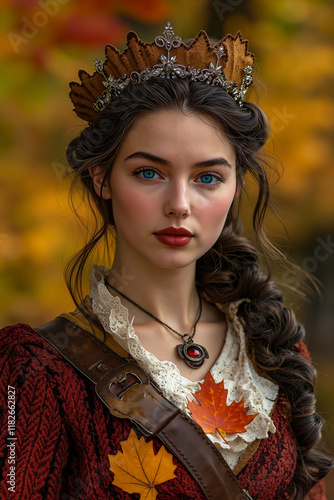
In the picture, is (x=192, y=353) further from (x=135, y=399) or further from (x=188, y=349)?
(x=135, y=399)

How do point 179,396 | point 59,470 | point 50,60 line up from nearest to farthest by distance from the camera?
point 59,470, point 179,396, point 50,60

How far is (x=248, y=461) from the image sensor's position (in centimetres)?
194

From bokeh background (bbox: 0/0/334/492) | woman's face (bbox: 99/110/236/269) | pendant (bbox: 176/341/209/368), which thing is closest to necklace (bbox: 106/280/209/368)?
pendant (bbox: 176/341/209/368)

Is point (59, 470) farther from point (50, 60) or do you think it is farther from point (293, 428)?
point (50, 60)

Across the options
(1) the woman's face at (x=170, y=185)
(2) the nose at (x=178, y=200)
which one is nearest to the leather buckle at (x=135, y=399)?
(1) the woman's face at (x=170, y=185)

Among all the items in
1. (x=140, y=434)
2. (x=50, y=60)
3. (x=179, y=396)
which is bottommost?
(x=140, y=434)

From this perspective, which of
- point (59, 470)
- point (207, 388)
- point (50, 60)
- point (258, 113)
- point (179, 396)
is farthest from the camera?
point (50, 60)

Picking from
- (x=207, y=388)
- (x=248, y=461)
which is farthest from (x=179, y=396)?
(x=248, y=461)

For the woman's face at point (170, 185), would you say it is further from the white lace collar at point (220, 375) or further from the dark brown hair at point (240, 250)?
the white lace collar at point (220, 375)

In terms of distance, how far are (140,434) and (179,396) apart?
0.15 m

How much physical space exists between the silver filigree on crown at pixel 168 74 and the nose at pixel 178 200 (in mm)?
334

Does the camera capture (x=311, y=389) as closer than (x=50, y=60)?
Yes

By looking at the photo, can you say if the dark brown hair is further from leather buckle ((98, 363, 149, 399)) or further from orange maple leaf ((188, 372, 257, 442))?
leather buckle ((98, 363, 149, 399))

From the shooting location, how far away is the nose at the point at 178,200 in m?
1.85
